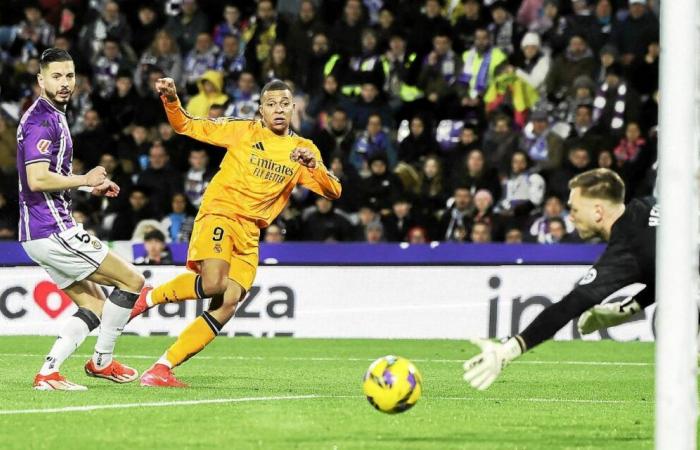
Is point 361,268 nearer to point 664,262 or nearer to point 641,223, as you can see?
point 641,223

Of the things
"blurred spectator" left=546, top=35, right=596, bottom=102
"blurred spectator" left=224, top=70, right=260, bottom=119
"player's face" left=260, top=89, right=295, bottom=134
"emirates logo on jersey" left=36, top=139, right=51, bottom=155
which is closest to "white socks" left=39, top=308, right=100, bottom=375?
"emirates logo on jersey" left=36, top=139, right=51, bottom=155

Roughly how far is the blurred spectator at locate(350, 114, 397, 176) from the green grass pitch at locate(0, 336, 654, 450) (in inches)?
258

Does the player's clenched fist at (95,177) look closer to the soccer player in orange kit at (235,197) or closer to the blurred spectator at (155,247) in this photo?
the soccer player in orange kit at (235,197)

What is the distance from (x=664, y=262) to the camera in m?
5.68

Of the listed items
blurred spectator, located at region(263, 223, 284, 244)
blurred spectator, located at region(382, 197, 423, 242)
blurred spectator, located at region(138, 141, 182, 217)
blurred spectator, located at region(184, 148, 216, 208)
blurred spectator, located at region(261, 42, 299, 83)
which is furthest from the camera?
blurred spectator, located at region(261, 42, 299, 83)

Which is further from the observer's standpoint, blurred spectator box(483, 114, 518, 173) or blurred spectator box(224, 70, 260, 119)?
blurred spectator box(224, 70, 260, 119)

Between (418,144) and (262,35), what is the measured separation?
333cm

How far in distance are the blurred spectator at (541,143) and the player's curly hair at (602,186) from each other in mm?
12429

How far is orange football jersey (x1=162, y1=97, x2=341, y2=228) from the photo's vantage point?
1115 cm

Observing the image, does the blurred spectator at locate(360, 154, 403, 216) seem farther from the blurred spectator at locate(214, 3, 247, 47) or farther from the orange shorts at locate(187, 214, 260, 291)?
the orange shorts at locate(187, 214, 260, 291)

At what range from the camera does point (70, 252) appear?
1000 cm

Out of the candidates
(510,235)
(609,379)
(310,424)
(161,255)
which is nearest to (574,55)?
(510,235)

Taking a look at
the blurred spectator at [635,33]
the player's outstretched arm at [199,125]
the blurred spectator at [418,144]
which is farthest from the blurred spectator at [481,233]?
the player's outstretched arm at [199,125]

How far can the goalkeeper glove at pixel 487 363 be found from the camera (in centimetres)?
729
